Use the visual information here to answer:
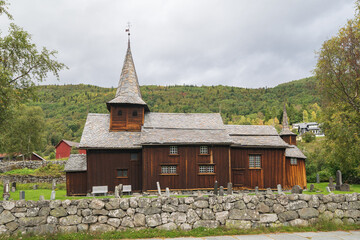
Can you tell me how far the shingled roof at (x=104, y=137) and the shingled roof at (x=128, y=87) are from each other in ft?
8.35

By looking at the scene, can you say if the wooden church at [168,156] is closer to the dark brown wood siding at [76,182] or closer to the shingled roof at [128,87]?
the dark brown wood siding at [76,182]

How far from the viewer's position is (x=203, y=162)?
25.2 metres

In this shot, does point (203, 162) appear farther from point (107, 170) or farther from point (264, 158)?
point (107, 170)

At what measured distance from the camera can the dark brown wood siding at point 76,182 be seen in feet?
80.8

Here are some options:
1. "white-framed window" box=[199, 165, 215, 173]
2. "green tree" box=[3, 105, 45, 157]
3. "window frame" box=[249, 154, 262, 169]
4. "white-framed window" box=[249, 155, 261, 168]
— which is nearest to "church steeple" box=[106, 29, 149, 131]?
"white-framed window" box=[199, 165, 215, 173]

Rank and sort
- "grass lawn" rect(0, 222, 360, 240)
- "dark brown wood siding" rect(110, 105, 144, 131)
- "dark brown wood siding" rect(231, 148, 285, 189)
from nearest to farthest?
"grass lawn" rect(0, 222, 360, 240)
"dark brown wood siding" rect(231, 148, 285, 189)
"dark brown wood siding" rect(110, 105, 144, 131)

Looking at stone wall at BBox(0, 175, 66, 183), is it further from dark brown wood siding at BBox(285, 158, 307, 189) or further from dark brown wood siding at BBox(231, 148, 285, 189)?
dark brown wood siding at BBox(285, 158, 307, 189)

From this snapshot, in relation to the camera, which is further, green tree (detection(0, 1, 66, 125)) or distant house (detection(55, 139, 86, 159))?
distant house (detection(55, 139, 86, 159))

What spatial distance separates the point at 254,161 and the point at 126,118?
13711 millimetres

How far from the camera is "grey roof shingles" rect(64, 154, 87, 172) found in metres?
24.8

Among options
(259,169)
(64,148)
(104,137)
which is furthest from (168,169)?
(64,148)

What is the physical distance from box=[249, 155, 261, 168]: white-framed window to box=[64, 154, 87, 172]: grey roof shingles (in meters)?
15.9

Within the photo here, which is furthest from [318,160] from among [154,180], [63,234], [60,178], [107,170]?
[63,234]

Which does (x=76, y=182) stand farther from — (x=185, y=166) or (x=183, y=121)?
(x=183, y=121)
